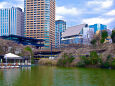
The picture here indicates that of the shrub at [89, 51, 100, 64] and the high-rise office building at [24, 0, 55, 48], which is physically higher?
the high-rise office building at [24, 0, 55, 48]

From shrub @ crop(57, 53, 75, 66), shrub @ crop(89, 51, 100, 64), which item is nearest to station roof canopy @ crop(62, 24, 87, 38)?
shrub @ crop(57, 53, 75, 66)

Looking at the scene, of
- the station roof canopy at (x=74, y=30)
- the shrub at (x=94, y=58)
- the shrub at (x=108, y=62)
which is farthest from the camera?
the station roof canopy at (x=74, y=30)

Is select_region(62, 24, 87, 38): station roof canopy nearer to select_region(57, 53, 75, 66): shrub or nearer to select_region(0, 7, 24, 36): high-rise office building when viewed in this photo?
select_region(0, 7, 24, 36): high-rise office building

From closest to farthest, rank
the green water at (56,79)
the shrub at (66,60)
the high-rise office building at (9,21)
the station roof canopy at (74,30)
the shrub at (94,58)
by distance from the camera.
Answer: the green water at (56,79) < the shrub at (94,58) < the shrub at (66,60) < the station roof canopy at (74,30) < the high-rise office building at (9,21)

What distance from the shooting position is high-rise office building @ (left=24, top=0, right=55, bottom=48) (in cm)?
12006

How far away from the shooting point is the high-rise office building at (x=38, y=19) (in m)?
120

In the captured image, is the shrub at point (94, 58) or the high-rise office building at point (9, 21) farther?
the high-rise office building at point (9, 21)

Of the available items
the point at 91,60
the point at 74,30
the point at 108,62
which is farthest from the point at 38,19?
the point at 108,62

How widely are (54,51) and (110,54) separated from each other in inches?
1370

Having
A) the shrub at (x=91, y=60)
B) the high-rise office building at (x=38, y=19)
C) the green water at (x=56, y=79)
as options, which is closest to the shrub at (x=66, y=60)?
the shrub at (x=91, y=60)

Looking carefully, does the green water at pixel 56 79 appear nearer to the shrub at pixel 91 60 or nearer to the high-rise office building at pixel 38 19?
the shrub at pixel 91 60

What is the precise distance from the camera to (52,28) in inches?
5032

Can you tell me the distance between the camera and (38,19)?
121375 millimetres

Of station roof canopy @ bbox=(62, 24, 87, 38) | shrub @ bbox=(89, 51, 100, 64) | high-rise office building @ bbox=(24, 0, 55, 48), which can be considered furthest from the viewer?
high-rise office building @ bbox=(24, 0, 55, 48)
